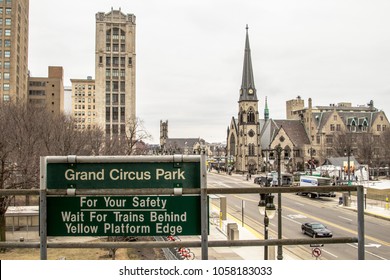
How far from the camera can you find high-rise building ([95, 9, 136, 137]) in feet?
334

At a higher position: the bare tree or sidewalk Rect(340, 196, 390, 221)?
the bare tree

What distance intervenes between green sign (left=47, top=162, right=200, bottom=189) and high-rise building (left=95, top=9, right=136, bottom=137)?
98.5m

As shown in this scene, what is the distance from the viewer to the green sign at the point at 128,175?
12.2ft

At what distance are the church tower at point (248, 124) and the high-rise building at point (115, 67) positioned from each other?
96.4ft

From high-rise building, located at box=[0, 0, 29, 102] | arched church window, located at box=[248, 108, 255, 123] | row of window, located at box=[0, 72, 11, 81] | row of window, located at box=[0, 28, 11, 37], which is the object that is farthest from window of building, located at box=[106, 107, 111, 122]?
arched church window, located at box=[248, 108, 255, 123]

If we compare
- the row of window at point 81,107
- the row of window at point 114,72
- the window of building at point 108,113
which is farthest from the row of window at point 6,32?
the row of window at point 81,107

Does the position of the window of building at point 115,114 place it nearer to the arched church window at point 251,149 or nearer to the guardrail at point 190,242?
the arched church window at point 251,149

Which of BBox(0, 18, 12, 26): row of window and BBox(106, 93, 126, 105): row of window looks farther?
BBox(106, 93, 126, 105): row of window

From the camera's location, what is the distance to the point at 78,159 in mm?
3760

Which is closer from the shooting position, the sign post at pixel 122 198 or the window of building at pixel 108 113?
the sign post at pixel 122 198

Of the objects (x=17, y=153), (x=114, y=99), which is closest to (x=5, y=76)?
(x=114, y=99)

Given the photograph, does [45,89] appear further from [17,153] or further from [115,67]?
[17,153]

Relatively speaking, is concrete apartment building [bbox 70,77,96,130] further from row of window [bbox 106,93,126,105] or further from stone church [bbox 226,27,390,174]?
stone church [bbox 226,27,390,174]
